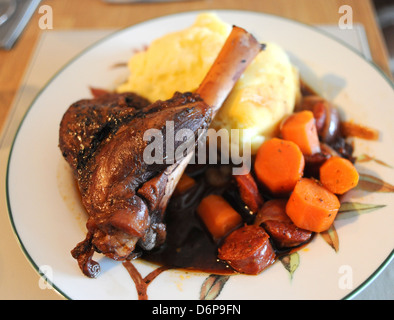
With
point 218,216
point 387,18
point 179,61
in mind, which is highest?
point 179,61

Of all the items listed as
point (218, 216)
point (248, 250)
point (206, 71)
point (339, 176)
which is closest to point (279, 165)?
point (339, 176)

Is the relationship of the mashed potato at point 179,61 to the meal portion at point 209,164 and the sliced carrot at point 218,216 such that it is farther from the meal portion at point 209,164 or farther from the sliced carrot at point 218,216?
the sliced carrot at point 218,216

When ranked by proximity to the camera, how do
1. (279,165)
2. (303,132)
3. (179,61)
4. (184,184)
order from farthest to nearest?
1. (179,61)
2. (184,184)
3. (303,132)
4. (279,165)

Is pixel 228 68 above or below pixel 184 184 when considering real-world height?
above

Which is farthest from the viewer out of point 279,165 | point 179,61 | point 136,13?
point 136,13

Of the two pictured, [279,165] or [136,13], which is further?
[136,13]

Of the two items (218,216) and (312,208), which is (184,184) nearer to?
(218,216)

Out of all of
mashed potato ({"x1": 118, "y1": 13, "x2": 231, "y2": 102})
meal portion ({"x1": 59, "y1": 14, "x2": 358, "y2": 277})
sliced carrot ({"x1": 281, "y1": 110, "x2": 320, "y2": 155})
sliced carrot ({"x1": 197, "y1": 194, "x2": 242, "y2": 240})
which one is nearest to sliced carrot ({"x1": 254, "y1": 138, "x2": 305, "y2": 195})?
meal portion ({"x1": 59, "y1": 14, "x2": 358, "y2": 277})

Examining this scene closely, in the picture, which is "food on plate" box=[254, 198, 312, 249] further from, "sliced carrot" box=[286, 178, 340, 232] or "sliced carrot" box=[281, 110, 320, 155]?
"sliced carrot" box=[281, 110, 320, 155]
